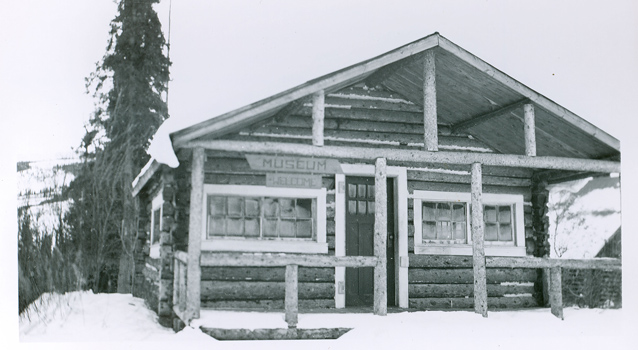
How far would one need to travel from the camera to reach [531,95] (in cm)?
1080

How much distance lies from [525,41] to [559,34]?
1.17 m

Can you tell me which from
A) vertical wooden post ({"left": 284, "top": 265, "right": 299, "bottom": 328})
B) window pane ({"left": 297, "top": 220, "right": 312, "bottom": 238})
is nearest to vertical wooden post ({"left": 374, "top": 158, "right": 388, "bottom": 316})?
vertical wooden post ({"left": 284, "top": 265, "right": 299, "bottom": 328})


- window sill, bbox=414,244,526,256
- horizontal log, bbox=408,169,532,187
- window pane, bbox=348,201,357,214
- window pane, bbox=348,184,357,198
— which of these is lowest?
window sill, bbox=414,244,526,256

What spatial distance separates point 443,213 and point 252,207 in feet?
12.4

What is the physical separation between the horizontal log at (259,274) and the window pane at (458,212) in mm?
2794

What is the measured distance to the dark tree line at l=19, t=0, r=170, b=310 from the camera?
1833cm

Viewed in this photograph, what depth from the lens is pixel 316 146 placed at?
995 centimetres

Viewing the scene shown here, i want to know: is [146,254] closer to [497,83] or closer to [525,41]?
[497,83]

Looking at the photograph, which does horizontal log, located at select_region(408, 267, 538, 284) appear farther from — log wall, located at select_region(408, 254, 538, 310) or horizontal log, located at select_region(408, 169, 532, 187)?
horizontal log, located at select_region(408, 169, 532, 187)

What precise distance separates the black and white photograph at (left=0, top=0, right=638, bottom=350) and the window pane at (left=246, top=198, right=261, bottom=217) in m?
0.04

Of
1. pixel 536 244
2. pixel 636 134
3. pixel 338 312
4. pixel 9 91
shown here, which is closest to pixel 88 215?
pixel 9 91

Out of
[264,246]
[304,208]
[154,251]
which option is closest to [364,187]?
[304,208]

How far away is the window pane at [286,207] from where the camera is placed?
11.7 meters

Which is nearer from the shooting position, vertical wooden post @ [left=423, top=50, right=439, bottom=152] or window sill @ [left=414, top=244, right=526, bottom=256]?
vertical wooden post @ [left=423, top=50, right=439, bottom=152]
